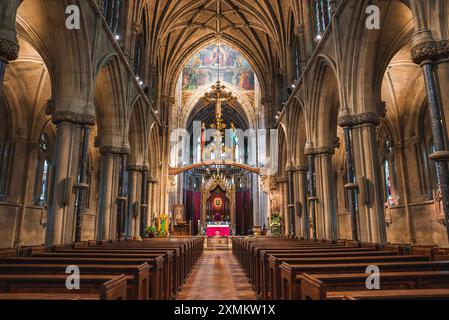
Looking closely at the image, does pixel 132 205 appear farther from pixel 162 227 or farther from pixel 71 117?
pixel 71 117

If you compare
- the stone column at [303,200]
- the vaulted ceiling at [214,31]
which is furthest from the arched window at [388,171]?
the vaulted ceiling at [214,31]

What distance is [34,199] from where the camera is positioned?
1556 centimetres

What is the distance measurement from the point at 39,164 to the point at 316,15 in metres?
15.1

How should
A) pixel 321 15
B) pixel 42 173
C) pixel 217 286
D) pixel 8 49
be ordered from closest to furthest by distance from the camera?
pixel 8 49
pixel 217 286
pixel 321 15
pixel 42 173

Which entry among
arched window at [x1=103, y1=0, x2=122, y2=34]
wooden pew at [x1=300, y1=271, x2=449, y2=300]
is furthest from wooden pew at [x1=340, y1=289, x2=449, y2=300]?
arched window at [x1=103, y1=0, x2=122, y2=34]

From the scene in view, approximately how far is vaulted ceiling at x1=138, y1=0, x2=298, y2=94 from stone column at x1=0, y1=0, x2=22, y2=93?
12803mm

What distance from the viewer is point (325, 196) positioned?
483 inches

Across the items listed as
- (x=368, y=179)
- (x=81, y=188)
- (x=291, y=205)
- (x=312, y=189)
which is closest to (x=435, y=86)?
(x=368, y=179)

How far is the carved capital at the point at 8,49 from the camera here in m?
5.50

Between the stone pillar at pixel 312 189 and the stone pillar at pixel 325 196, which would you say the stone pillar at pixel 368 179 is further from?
the stone pillar at pixel 312 189

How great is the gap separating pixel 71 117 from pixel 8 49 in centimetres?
350

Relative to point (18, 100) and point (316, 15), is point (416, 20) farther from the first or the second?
point (18, 100)

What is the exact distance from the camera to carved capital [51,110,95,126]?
350 inches
